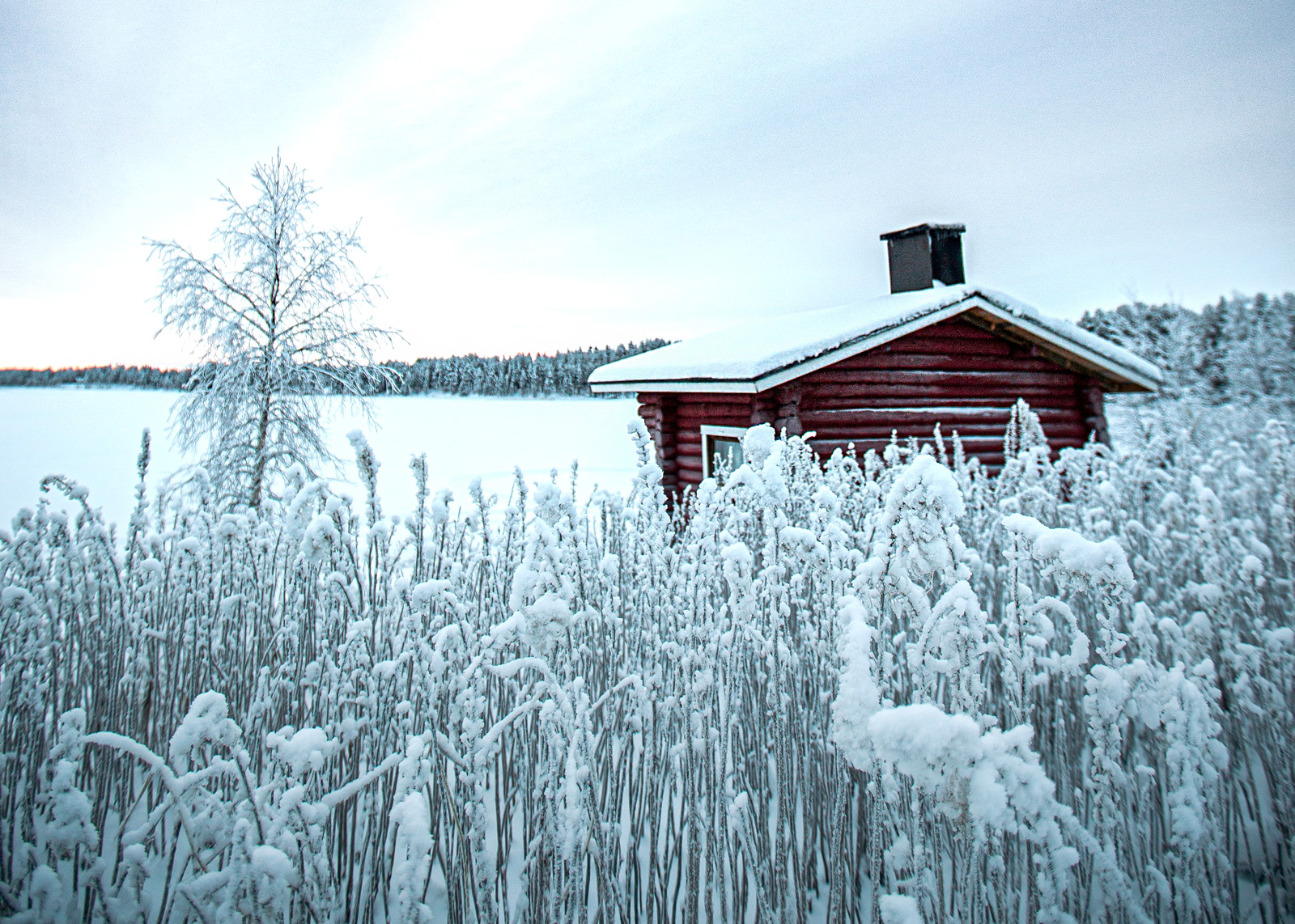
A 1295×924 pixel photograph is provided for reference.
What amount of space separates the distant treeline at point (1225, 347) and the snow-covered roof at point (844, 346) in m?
17.3

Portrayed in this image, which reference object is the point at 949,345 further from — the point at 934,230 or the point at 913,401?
the point at 934,230

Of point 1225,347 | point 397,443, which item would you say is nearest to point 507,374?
point 397,443

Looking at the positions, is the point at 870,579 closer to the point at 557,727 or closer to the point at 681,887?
the point at 557,727

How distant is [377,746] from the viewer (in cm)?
233

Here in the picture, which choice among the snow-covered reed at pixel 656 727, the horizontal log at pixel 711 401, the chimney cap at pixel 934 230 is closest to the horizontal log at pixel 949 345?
the horizontal log at pixel 711 401

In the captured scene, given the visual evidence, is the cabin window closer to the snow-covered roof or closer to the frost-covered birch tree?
the snow-covered roof

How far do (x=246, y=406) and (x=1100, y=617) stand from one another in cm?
1098

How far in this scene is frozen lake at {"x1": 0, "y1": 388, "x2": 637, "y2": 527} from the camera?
15375 millimetres

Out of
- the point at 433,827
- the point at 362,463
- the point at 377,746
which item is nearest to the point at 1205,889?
the point at 433,827

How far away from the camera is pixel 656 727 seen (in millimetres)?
2400

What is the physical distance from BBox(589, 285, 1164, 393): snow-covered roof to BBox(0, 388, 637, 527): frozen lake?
145cm

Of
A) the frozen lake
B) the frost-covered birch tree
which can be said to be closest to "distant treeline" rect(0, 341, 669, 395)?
the frozen lake

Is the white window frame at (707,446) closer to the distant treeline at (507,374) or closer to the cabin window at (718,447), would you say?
the cabin window at (718,447)

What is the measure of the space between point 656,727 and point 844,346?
6.28 metres
